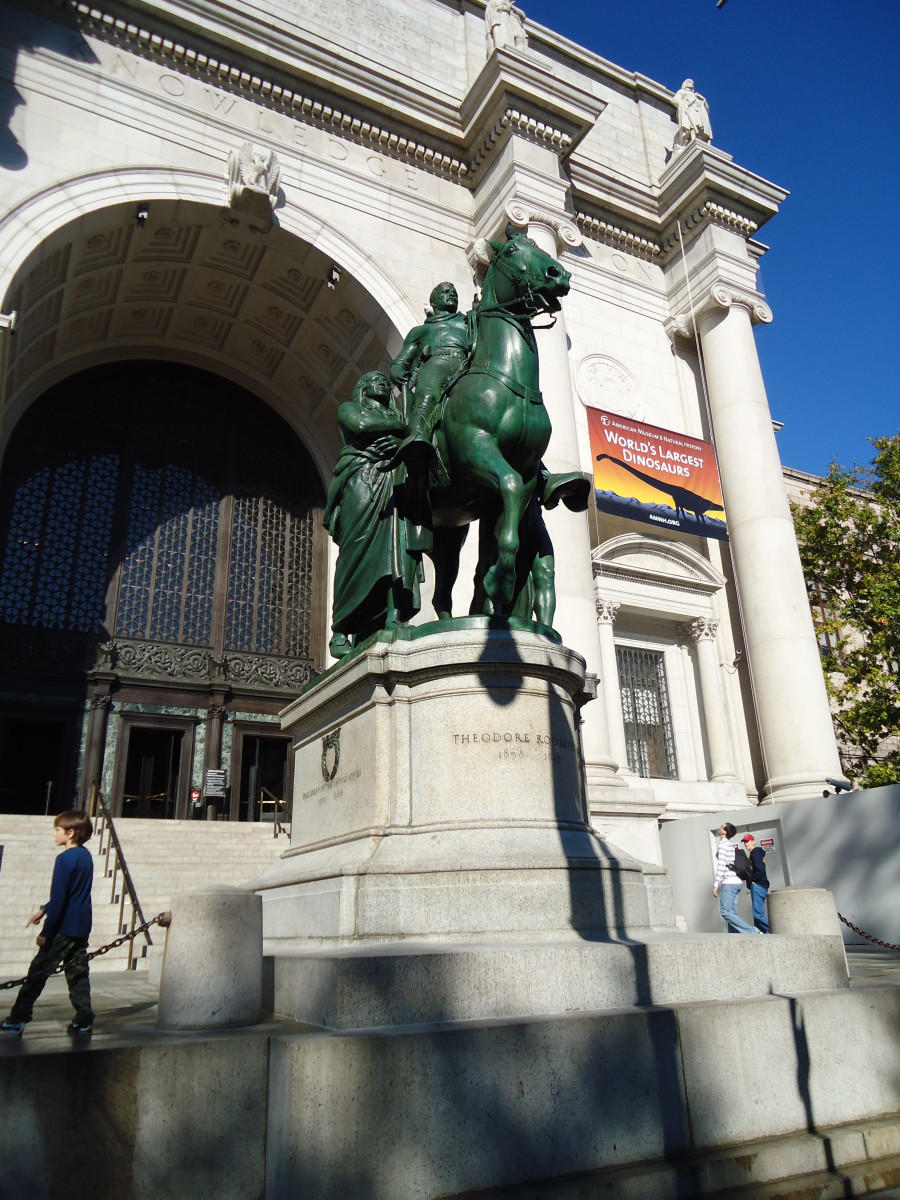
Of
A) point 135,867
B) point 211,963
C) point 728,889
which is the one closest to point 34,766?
point 135,867

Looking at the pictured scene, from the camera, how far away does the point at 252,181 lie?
15.4 metres

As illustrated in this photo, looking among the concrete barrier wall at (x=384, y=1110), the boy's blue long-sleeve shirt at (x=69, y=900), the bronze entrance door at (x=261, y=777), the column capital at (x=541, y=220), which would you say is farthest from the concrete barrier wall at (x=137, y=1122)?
the column capital at (x=541, y=220)

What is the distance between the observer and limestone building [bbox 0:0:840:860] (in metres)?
15.2

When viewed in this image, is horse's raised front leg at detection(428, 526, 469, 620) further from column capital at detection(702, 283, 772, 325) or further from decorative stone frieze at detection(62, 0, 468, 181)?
column capital at detection(702, 283, 772, 325)

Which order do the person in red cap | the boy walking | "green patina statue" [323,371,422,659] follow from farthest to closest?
1. the person in red cap
2. "green patina statue" [323,371,422,659]
3. the boy walking

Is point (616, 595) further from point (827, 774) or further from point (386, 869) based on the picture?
point (386, 869)

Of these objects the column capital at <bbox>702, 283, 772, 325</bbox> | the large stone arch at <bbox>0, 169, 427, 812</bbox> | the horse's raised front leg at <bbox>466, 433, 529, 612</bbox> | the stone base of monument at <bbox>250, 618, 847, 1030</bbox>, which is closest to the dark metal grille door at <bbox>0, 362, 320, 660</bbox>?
the large stone arch at <bbox>0, 169, 427, 812</bbox>

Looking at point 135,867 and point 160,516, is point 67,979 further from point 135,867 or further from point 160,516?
point 160,516

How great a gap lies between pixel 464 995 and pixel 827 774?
46.0 ft

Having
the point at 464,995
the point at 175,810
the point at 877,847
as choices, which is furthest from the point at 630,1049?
the point at 175,810

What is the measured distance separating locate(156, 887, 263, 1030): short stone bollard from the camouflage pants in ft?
2.02

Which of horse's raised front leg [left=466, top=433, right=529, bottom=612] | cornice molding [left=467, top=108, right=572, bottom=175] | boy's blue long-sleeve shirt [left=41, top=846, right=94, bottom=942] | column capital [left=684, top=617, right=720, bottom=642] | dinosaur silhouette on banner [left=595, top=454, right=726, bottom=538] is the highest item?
cornice molding [left=467, top=108, right=572, bottom=175]

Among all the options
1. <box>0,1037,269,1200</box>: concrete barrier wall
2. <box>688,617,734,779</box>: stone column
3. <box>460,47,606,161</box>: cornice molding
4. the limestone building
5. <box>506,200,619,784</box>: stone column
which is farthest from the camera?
<box>688,617,734,779</box>: stone column

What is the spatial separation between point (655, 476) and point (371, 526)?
12226 millimetres
